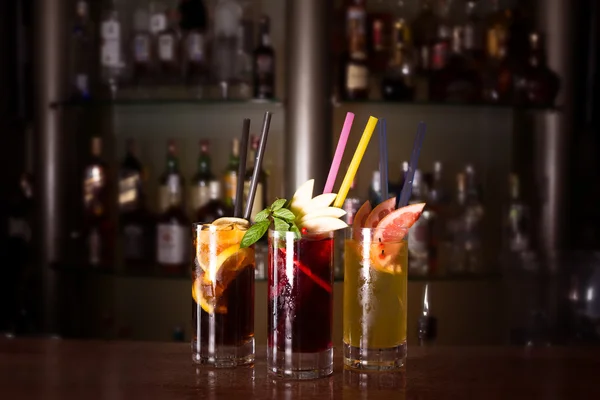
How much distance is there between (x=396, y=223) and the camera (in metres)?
0.90

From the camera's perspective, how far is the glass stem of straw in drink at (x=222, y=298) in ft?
3.02

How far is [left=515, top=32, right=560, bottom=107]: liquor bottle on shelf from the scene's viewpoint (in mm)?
2166

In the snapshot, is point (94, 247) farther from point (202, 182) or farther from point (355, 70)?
point (355, 70)

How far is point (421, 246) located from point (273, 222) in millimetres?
1330

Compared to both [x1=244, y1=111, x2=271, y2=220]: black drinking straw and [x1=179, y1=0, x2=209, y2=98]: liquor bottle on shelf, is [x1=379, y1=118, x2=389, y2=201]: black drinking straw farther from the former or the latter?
[x1=179, y1=0, x2=209, y2=98]: liquor bottle on shelf

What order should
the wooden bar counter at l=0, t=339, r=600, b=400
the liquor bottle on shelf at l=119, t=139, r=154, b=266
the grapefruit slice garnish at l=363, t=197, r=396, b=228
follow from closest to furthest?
the wooden bar counter at l=0, t=339, r=600, b=400 → the grapefruit slice garnish at l=363, t=197, r=396, b=228 → the liquor bottle on shelf at l=119, t=139, r=154, b=266

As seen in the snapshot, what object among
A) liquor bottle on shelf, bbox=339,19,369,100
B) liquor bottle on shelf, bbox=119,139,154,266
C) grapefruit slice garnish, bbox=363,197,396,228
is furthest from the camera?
liquor bottle on shelf, bbox=119,139,154,266

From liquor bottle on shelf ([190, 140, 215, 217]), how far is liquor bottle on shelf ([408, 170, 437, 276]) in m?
0.58

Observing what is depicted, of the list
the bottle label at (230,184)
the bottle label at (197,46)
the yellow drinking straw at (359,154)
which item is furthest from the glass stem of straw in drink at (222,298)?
the bottle label at (197,46)

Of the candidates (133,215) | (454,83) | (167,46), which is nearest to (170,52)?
(167,46)

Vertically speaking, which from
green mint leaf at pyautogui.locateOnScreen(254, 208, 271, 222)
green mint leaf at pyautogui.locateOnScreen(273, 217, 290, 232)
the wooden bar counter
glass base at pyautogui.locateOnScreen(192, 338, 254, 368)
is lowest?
the wooden bar counter

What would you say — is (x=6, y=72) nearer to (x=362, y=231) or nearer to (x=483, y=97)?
(x=483, y=97)

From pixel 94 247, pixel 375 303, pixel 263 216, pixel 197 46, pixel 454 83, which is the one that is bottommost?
pixel 94 247

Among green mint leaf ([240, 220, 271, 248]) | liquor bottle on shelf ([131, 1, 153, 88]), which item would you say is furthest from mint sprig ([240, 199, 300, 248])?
liquor bottle on shelf ([131, 1, 153, 88])
